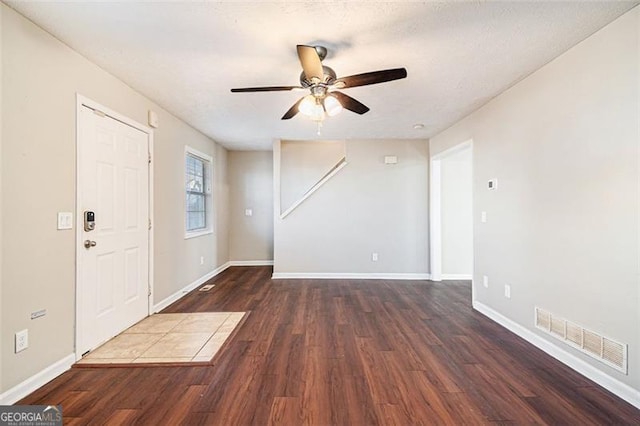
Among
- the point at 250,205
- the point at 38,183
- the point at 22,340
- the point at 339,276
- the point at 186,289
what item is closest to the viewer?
the point at 22,340

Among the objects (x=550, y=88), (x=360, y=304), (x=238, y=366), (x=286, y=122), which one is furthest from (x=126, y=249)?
(x=550, y=88)

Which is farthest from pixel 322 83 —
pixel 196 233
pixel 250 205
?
pixel 250 205

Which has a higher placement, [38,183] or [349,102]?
[349,102]

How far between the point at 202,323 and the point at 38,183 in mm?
1876

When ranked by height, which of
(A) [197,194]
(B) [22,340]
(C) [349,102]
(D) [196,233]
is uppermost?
(C) [349,102]

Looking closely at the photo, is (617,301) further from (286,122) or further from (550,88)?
(286,122)

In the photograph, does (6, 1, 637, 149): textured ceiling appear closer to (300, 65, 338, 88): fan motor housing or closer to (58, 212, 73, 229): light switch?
(300, 65, 338, 88): fan motor housing

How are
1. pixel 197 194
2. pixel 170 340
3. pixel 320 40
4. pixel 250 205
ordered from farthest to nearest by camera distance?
pixel 250 205 → pixel 197 194 → pixel 170 340 → pixel 320 40

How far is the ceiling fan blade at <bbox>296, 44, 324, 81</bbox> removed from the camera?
1773 mm

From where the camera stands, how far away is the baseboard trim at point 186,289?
337cm

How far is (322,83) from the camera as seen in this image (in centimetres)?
210

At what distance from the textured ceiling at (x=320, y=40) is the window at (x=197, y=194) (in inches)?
57.8

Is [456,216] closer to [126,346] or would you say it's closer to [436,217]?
[436,217]

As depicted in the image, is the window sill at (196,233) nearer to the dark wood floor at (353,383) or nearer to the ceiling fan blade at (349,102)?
the dark wood floor at (353,383)
